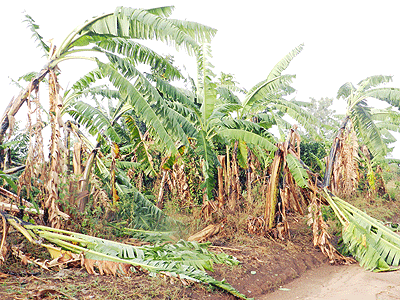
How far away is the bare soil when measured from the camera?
4262mm

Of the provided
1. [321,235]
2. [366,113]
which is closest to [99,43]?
[321,235]

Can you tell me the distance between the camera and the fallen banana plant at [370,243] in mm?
6246

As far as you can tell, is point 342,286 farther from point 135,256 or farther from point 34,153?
point 34,153

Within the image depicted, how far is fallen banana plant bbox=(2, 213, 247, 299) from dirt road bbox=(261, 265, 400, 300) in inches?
52.7

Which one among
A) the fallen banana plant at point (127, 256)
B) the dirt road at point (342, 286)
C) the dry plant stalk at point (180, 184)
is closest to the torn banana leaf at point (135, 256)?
the fallen banana plant at point (127, 256)

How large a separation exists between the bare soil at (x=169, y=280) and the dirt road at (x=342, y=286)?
20 centimetres

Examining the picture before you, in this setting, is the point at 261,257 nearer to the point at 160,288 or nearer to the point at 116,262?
A: the point at 160,288

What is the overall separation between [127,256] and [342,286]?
3640 mm

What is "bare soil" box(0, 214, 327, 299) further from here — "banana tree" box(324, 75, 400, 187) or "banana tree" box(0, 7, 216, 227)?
"banana tree" box(324, 75, 400, 187)

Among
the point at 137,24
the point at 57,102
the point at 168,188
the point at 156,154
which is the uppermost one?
the point at 137,24

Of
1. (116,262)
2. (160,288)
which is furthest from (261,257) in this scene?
(116,262)

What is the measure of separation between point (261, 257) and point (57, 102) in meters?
4.63

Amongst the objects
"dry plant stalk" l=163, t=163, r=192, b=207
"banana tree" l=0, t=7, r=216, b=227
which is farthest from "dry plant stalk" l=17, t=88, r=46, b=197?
"dry plant stalk" l=163, t=163, r=192, b=207

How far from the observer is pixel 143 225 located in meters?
7.43
